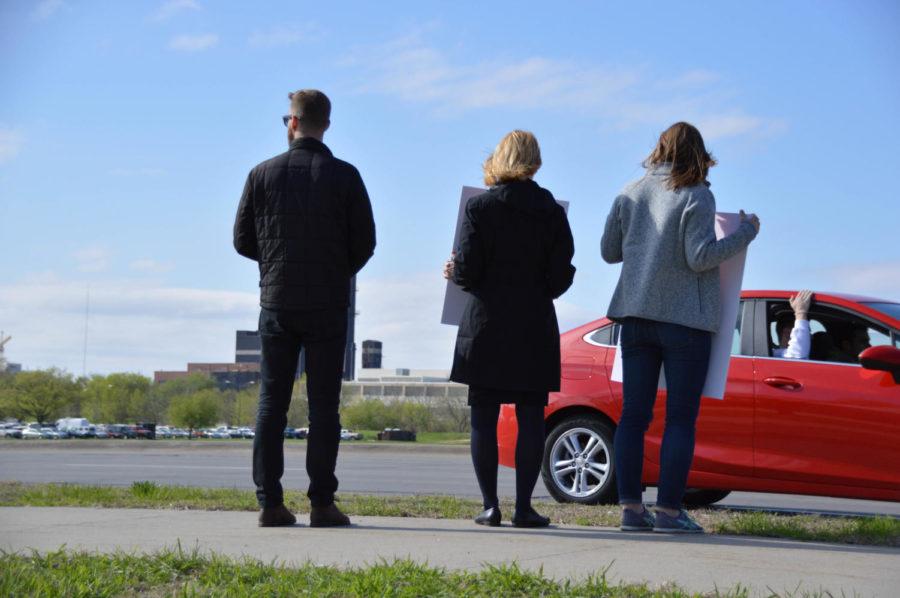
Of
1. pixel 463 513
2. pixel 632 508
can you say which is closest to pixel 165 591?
pixel 632 508

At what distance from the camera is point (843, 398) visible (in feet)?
24.7

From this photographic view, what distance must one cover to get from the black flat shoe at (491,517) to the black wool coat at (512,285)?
2.19 ft

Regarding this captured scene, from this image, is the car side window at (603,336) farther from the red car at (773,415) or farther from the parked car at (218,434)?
the parked car at (218,434)

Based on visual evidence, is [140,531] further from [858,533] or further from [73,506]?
[858,533]

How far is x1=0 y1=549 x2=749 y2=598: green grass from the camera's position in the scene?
403 cm

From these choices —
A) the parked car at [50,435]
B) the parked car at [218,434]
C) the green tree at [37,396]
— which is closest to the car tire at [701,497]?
the parked car at [50,435]

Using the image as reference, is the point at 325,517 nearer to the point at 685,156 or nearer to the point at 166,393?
the point at 685,156

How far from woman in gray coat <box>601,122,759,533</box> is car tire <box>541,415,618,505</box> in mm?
2006

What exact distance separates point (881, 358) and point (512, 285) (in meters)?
2.57

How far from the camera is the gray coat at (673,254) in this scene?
595 cm

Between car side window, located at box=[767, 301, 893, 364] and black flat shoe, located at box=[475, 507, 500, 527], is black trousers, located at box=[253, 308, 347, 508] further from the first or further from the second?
car side window, located at box=[767, 301, 893, 364]

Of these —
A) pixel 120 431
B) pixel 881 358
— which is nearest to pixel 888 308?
pixel 881 358

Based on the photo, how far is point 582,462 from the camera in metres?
8.34

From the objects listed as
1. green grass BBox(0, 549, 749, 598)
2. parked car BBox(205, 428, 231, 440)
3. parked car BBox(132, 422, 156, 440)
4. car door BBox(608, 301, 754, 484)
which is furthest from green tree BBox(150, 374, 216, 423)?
green grass BBox(0, 549, 749, 598)
